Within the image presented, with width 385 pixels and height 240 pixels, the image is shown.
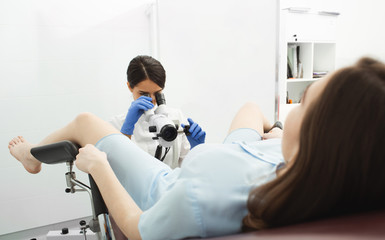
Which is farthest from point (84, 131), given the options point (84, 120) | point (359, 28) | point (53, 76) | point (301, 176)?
point (359, 28)

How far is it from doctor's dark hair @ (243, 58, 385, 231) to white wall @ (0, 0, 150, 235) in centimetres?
232

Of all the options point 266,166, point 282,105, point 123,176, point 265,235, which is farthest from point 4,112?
point 282,105

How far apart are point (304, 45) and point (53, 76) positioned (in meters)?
3.00

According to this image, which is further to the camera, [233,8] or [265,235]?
[233,8]

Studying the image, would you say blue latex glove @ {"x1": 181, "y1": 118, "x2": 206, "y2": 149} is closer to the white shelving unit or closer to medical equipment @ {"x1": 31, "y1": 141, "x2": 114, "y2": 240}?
medical equipment @ {"x1": 31, "y1": 141, "x2": 114, "y2": 240}

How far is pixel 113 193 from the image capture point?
0.97 metres

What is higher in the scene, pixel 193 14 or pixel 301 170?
pixel 193 14

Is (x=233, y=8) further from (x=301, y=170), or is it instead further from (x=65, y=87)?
(x=301, y=170)

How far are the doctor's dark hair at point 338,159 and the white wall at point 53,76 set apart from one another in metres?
2.32

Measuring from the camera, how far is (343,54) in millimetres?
4285

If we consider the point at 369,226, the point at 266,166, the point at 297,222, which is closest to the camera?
the point at 369,226

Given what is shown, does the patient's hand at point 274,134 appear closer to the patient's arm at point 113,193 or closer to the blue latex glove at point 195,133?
the blue latex glove at point 195,133

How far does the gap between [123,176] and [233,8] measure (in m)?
1.84

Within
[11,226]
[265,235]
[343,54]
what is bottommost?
[11,226]
